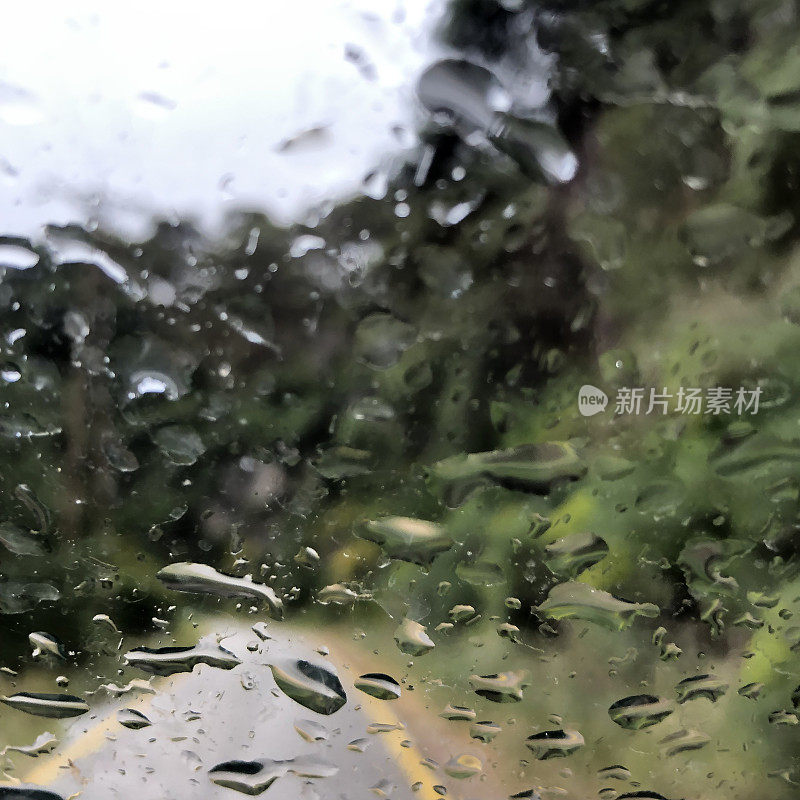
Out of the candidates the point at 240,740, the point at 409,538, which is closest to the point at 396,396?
the point at 409,538

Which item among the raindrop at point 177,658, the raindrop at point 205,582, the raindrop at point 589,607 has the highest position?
the raindrop at point 589,607

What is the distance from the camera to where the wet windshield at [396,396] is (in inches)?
11.0

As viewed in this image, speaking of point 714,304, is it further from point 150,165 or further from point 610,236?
point 150,165

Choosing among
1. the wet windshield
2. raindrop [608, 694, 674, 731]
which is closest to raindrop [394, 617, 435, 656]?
the wet windshield

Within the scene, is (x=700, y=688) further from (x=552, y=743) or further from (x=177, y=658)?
(x=177, y=658)

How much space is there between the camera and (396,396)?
30 cm

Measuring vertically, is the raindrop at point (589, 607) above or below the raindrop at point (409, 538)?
below

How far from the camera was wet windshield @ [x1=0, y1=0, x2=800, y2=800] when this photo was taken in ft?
0.91

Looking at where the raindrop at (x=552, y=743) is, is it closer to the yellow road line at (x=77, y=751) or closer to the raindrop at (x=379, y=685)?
the raindrop at (x=379, y=685)

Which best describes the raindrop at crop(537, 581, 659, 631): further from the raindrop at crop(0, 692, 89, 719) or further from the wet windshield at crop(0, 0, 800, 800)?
the raindrop at crop(0, 692, 89, 719)

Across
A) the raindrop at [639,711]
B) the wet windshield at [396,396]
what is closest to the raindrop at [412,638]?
the wet windshield at [396,396]

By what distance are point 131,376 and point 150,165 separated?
0.10 meters

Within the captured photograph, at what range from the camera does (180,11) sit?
272 millimetres

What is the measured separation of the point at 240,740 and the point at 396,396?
196 millimetres
